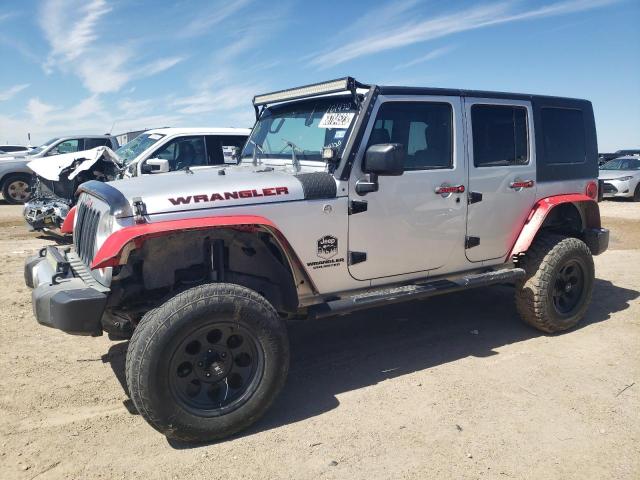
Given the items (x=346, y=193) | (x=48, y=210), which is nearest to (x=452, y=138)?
(x=346, y=193)

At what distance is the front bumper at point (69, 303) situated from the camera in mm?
2939

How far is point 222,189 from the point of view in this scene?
327 centimetres

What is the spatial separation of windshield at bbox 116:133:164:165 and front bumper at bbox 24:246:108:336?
18.4 ft

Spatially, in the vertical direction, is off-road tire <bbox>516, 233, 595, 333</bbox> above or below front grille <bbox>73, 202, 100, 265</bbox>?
below

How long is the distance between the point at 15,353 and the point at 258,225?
2484 mm

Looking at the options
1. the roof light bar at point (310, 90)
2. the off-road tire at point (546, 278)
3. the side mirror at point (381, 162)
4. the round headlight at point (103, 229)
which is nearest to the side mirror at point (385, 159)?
the side mirror at point (381, 162)

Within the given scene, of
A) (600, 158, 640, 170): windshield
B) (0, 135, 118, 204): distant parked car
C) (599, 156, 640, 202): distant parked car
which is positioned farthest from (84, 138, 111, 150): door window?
(600, 158, 640, 170): windshield

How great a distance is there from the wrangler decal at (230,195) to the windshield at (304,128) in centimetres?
59

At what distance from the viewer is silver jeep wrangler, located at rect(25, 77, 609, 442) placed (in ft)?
10.0

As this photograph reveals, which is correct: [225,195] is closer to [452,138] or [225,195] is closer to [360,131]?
[360,131]

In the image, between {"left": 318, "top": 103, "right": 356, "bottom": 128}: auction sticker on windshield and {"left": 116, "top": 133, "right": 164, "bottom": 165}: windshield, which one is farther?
{"left": 116, "top": 133, "right": 164, "bottom": 165}: windshield

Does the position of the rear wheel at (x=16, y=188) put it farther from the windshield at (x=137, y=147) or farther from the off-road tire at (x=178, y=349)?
the off-road tire at (x=178, y=349)

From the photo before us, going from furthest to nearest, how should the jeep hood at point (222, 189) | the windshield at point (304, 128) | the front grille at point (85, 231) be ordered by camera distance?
the windshield at point (304, 128) < the front grille at point (85, 231) < the jeep hood at point (222, 189)

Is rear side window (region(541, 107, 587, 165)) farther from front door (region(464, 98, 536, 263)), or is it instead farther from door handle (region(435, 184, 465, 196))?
door handle (region(435, 184, 465, 196))
